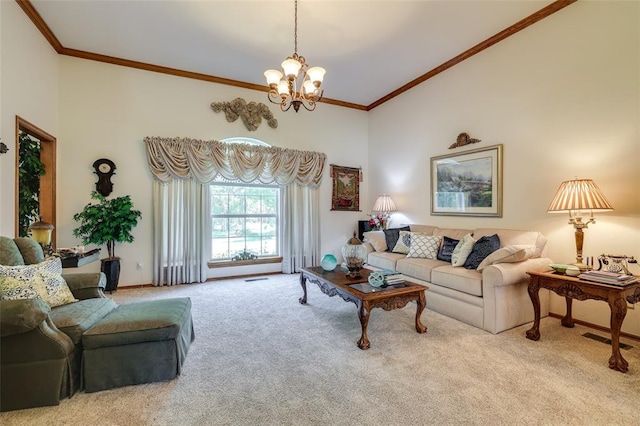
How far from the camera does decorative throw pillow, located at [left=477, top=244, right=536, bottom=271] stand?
2967mm

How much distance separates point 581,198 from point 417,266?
1794 mm

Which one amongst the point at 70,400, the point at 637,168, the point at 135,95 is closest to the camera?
the point at 70,400

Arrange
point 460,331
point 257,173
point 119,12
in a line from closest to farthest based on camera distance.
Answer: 1. point 460,331
2. point 119,12
3. point 257,173

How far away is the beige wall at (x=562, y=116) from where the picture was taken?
2.78m

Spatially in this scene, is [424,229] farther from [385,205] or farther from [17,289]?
[17,289]

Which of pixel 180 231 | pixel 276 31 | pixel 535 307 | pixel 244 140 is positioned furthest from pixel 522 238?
pixel 180 231

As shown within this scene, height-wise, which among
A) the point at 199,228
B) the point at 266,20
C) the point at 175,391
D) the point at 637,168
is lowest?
the point at 175,391

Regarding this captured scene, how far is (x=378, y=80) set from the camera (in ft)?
16.8

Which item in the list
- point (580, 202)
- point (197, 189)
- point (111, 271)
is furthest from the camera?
point (197, 189)

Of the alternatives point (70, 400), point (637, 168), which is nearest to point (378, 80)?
point (637, 168)

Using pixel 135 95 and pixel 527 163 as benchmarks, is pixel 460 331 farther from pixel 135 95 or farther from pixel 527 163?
pixel 135 95

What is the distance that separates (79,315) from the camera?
81.3 inches

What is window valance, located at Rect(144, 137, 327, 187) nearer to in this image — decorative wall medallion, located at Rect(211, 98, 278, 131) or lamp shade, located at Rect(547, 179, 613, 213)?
decorative wall medallion, located at Rect(211, 98, 278, 131)

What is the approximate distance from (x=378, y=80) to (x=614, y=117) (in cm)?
326
